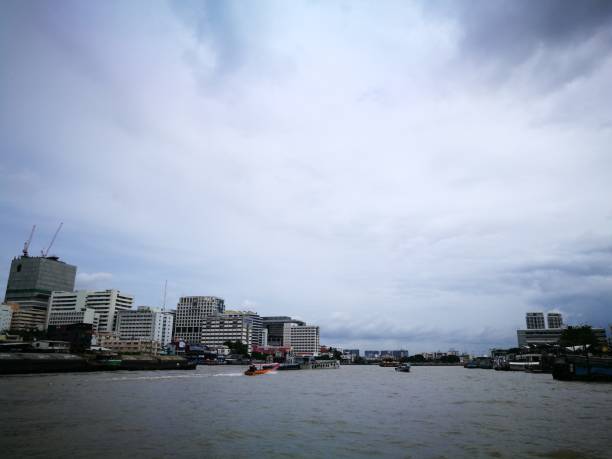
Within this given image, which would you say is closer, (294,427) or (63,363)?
(294,427)

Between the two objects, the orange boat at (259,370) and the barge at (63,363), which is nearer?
the barge at (63,363)

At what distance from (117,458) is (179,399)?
30.1 m

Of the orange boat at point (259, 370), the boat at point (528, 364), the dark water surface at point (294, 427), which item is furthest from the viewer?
the boat at point (528, 364)

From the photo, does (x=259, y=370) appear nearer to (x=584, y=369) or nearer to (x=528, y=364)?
(x=584, y=369)

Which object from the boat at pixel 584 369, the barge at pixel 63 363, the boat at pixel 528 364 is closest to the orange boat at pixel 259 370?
the barge at pixel 63 363

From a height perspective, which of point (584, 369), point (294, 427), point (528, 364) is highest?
point (584, 369)

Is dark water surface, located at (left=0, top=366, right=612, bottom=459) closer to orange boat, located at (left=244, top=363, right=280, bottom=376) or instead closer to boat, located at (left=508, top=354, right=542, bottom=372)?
orange boat, located at (left=244, top=363, right=280, bottom=376)

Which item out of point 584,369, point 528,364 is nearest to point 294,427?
point 584,369

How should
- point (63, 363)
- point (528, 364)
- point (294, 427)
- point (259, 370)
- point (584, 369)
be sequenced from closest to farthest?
point (294, 427)
point (584, 369)
point (63, 363)
point (259, 370)
point (528, 364)

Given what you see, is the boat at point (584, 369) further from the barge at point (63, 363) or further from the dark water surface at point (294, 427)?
the barge at point (63, 363)

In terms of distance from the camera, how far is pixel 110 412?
3812 cm

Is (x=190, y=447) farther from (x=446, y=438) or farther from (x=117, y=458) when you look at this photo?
(x=446, y=438)

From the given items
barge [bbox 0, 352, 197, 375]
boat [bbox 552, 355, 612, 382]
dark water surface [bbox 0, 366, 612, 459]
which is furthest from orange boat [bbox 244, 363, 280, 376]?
boat [bbox 552, 355, 612, 382]

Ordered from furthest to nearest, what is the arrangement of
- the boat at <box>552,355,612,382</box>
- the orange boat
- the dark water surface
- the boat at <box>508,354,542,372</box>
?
the boat at <box>508,354,542,372</box>
the orange boat
the boat at <box>552,355,612,382</box>
the dark water surface
